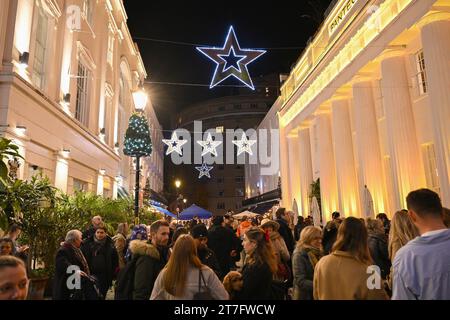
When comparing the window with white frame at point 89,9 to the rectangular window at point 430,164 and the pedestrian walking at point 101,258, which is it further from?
the rectangular window at point 430,164

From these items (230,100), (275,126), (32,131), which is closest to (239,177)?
(230,100)

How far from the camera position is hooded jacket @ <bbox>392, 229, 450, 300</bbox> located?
2.36 m

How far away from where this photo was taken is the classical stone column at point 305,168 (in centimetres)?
2456

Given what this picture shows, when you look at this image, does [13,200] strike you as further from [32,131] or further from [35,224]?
[32,131]

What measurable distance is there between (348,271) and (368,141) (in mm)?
14014

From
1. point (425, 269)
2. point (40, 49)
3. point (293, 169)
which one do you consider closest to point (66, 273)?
point (425, 269)

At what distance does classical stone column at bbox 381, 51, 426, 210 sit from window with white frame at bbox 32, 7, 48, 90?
44.3 feet

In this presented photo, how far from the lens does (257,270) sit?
372cm

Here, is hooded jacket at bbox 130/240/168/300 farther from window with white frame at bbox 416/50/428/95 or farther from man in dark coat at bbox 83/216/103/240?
window with white frame at bbox 416/50/428/95

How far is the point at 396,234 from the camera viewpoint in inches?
166

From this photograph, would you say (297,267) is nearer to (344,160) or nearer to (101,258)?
(101,258)

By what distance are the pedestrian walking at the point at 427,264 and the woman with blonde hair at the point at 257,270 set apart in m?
1.45

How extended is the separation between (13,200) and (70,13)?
11210 mm

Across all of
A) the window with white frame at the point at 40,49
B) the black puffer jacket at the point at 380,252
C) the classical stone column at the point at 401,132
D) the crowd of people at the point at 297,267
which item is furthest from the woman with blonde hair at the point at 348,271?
the window with white frame at the point at 40,49
